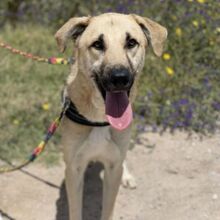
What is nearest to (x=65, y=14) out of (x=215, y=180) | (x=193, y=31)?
(x=193, y=31)

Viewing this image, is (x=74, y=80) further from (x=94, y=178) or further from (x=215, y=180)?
(x=215, y=180)

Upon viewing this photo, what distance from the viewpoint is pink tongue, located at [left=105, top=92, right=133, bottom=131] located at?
3340 millimetres

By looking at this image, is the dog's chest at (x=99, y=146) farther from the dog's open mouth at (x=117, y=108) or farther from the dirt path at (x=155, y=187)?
the dirt path at (x=155, y=187)

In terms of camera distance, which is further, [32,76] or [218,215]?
[32,76]

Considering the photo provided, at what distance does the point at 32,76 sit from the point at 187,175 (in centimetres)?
260

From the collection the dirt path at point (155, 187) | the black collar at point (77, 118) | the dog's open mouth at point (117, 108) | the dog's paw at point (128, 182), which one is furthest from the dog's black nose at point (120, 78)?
the dog's paw at point (128, 182)

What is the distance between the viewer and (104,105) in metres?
3.51

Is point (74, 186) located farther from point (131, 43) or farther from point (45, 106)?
point (45, 106)

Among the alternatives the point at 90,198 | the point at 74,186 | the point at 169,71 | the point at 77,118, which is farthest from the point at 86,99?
the point at 169,71

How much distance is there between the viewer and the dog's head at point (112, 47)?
3.16 meters

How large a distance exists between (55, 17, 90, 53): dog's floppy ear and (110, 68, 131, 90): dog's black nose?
55 centimetres

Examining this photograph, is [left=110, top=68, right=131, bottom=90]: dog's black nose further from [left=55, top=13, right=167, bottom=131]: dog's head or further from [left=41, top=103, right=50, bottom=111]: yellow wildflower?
[left=41, top=103, right=50, bottom=111]: yellow wildflower

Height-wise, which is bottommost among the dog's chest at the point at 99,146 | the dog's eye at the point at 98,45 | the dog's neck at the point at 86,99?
the dog's chest at the point at 99,146

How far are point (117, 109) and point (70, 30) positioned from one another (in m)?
0.67
